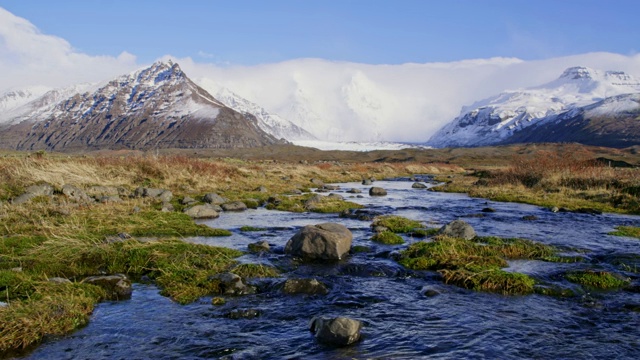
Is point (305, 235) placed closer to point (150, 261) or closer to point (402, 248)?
point (402, 248)

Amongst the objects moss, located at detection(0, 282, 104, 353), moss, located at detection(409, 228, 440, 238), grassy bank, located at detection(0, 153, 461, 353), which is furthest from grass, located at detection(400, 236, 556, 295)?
moss, located at detection(0, 282, 104, 353)

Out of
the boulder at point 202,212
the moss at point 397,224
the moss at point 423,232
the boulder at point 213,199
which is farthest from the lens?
the boulder at point 213,199

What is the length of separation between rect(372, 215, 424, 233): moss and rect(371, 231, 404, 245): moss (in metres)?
2.66

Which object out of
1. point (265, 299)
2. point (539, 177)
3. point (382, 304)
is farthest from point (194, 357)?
point (539, 177)

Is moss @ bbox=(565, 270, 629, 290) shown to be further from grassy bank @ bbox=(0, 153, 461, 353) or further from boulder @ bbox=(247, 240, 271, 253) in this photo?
boulder @ bbox=(247, 240, 271, 253)

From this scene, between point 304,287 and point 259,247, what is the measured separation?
584 cm

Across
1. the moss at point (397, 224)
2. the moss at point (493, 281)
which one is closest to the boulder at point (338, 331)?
the moss at point (493, 281)

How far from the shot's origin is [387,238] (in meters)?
22.5

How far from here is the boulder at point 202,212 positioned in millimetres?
28950

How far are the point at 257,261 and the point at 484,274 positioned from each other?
8390mm

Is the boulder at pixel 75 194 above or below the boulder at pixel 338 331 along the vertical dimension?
above

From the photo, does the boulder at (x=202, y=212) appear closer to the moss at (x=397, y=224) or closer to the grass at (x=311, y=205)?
the grass at (x=311, y=205)

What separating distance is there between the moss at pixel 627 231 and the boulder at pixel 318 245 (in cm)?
1603

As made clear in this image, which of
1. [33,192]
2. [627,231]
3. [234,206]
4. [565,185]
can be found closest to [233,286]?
[234,206]
